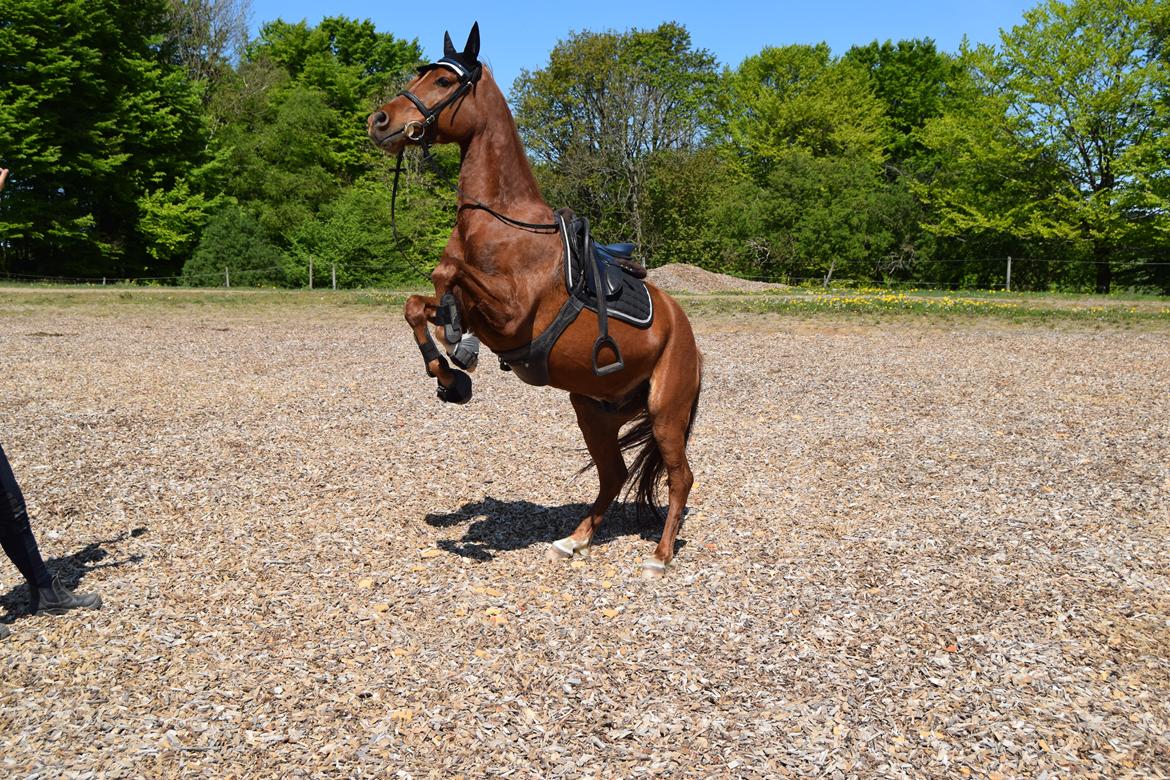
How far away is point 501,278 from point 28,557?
9.92 feet

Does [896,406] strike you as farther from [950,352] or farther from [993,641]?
[993,641]

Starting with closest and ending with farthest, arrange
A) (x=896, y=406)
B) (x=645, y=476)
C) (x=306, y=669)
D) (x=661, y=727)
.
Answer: (x=661, y=727)
(x=306, y=669)
(x=645, y=476)
(x=896, y=406)

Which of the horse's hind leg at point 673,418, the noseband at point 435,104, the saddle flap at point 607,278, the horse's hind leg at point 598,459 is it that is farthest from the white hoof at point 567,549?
the noseband at point 435,104

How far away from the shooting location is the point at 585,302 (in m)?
5.28

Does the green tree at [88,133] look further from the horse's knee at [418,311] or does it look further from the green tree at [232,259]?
the horse's knee at [418,311]

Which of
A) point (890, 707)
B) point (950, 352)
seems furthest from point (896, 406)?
point (890, 707)

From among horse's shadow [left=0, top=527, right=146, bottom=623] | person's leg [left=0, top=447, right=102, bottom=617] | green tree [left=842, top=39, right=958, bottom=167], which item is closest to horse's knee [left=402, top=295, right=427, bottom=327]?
person's leg [left=0, top=447, right=102, bottom=617]

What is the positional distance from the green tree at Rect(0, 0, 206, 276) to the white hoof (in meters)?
35.5

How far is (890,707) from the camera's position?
4.13 meters

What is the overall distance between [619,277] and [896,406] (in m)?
7.22

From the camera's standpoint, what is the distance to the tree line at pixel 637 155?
33438mm

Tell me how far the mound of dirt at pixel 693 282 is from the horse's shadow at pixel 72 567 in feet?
90.8

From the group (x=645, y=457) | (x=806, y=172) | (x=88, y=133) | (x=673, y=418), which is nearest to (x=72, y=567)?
(x=645, y=457)

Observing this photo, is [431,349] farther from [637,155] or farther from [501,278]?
[637,155]
